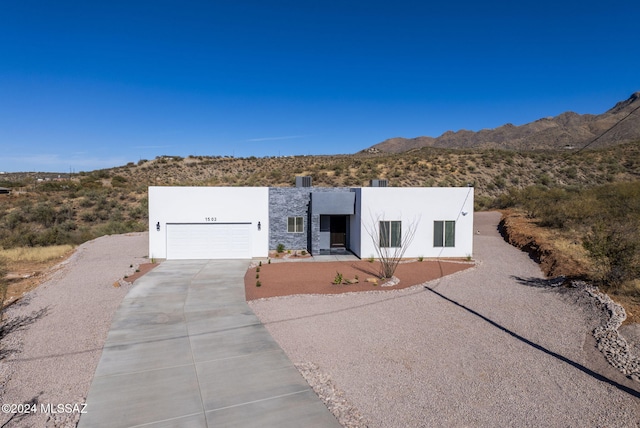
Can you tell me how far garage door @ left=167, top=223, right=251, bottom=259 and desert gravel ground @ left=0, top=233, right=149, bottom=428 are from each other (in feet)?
10.6

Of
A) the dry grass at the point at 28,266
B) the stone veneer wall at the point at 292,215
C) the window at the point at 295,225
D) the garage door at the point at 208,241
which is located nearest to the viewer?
the dry grass at the point at 28,266

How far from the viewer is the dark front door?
922 inches

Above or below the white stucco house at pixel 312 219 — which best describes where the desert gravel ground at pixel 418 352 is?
below

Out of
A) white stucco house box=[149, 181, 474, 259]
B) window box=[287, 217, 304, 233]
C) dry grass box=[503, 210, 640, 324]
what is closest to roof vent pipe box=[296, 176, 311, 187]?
white stucco house box=[149, 181, 474, 259]

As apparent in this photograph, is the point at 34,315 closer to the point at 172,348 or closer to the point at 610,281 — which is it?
the point at 172,348

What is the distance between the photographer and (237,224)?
2058 centimetres

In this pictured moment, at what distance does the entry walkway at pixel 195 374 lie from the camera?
5.92 m

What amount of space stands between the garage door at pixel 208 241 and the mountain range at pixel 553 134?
52.1m

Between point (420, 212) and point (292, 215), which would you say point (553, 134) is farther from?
point (292, 215)

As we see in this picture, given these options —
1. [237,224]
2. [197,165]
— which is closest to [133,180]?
[197,165]

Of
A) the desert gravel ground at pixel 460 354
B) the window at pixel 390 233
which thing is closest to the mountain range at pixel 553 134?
the window at pixel 390 233

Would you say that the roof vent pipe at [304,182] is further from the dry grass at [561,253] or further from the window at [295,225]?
the dry grass at [561,253]

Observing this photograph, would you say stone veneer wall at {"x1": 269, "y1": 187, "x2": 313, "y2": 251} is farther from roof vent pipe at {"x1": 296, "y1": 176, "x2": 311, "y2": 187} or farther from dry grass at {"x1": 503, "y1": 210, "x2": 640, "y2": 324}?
dry grass at {"x1": 503, "y1": 210, "x2": 640, "y2": 324}

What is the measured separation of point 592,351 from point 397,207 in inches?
491
